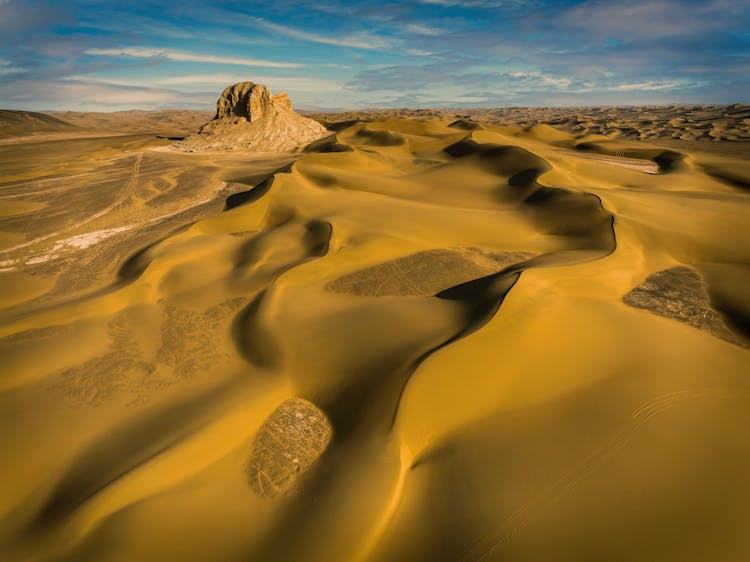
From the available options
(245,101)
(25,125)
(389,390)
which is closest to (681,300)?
(389,390)

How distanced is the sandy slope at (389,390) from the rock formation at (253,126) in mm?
22437

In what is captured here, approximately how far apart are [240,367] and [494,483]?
158 inches

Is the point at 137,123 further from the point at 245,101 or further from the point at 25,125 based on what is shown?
the point at 245,101

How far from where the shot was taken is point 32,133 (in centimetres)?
5638

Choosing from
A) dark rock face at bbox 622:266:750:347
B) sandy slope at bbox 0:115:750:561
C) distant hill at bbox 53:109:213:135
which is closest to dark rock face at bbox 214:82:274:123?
distant hill at bbox 53:109:213:135

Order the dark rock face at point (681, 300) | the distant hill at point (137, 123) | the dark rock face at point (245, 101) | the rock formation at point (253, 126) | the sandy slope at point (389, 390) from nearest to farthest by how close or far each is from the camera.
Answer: the sandy slope at point (389, 390), the dark rock face at point (681, 300), the rock formation at point (253, 126), the dark rock face at point (245, 101), the distant hill at point (137, 123)

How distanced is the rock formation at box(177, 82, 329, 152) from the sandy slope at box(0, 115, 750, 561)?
22437 millimetres

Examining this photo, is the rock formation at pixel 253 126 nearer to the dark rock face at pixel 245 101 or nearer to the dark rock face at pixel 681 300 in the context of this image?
the dark rock face at pixel 245 101

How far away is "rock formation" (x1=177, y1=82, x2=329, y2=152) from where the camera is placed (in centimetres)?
3203

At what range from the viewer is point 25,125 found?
62844 mm

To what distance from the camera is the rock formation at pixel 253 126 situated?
105 ft

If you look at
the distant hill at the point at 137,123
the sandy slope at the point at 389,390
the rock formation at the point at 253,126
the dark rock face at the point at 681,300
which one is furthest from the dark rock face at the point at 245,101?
the dark rock face at the point at 681,300

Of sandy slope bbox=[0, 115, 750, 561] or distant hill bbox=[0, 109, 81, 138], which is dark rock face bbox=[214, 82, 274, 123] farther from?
distant hill bbox=[0, 109, 81, 138]

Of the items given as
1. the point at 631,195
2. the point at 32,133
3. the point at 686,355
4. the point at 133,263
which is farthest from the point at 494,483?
the point at 32,133
